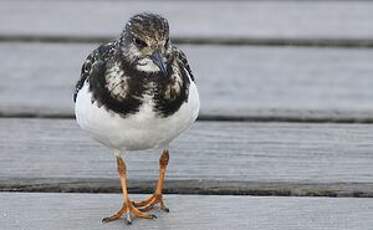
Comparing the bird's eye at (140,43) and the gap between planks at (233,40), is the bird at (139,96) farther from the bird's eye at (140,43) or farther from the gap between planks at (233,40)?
the gap between planks at (233,40)

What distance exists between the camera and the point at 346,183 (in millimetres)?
2373

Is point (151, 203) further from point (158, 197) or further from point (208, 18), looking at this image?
point (208, 18)

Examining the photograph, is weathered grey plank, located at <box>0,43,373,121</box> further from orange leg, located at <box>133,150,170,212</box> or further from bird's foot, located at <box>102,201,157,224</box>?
bird's foot, located at <box>102,201,157,224</box>

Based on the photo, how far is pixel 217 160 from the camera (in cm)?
256

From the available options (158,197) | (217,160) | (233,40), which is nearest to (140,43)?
(158,197)

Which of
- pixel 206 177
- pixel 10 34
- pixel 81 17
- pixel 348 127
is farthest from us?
pixel 81 17

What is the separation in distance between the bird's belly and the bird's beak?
9cm

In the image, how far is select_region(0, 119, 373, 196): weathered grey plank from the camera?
2385mm

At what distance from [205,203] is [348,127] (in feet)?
2.38

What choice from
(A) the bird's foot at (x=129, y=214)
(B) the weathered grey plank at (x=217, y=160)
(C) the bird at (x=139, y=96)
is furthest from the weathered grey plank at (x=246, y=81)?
(A) the bird's foot at (x=129, y=214)

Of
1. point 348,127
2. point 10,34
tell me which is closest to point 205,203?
point 348,127

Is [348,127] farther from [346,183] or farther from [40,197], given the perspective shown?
[40,197]

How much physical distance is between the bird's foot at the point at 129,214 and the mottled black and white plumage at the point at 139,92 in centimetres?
16

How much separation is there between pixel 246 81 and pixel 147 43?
3.45ft
